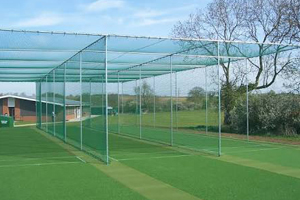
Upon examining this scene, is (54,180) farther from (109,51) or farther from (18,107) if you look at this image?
(18,107)

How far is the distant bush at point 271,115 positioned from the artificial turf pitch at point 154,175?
12.5ft

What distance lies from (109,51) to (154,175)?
17.0ft

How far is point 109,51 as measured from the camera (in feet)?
35.8

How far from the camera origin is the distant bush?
1351 centimetres

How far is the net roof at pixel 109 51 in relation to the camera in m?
8.73

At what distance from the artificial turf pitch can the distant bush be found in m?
3.80

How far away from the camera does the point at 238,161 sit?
806 centimetres

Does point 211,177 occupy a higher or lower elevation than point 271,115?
lower

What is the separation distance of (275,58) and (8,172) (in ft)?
38.5

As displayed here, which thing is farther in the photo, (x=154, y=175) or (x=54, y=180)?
(x=154, y=175)

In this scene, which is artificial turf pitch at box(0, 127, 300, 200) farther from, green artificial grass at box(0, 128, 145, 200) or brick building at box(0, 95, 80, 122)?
brick building at box(0, 95, 80, 122)

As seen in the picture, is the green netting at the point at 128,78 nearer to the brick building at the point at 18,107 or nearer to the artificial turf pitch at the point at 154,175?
the artificial turf pitch at the point at 154,175

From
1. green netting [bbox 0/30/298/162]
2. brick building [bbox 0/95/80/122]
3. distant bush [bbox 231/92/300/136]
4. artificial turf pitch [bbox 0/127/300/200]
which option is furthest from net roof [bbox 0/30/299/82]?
brick building [bbox 0/95/80/122]

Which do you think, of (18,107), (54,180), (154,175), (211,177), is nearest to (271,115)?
(211,177)
